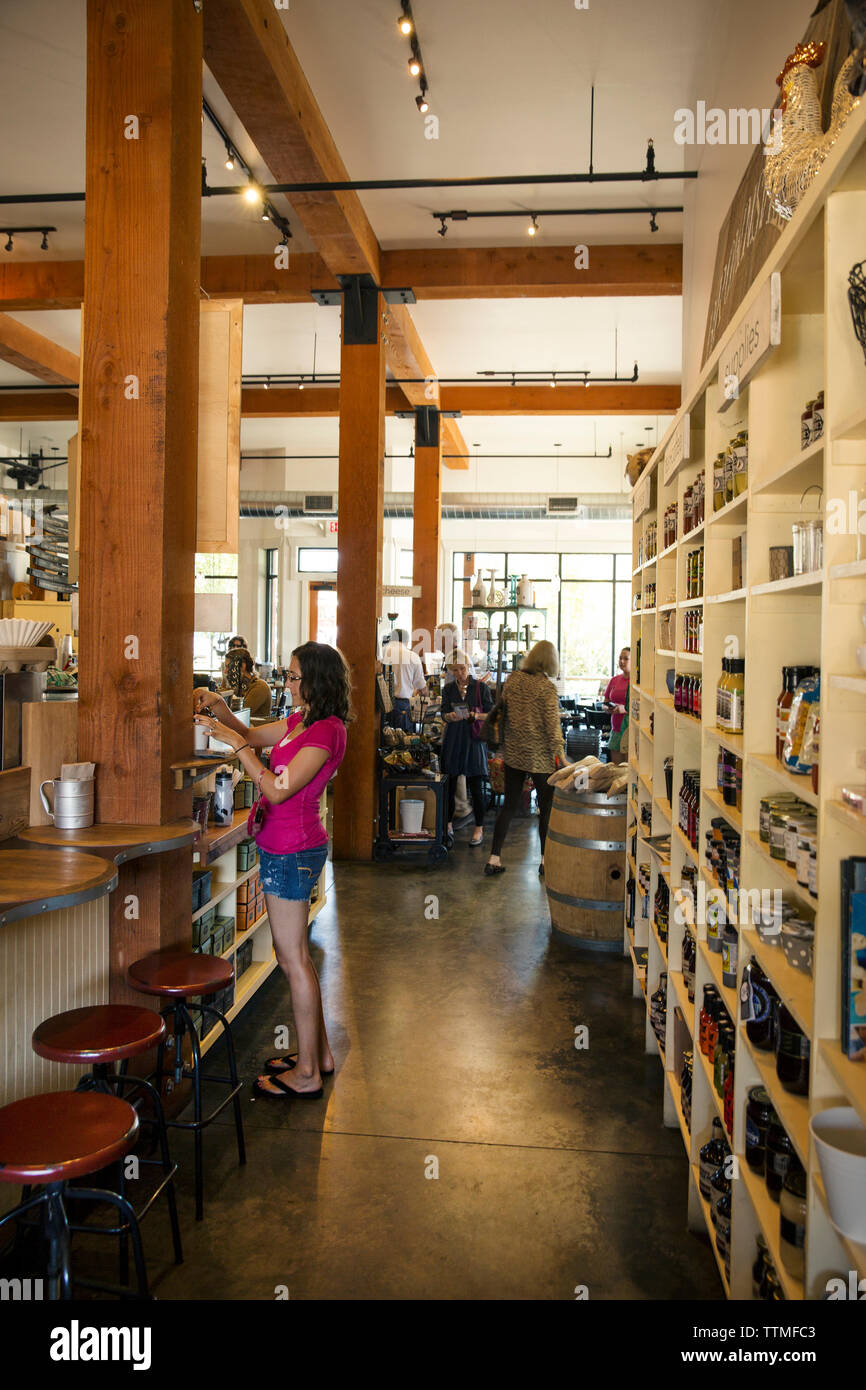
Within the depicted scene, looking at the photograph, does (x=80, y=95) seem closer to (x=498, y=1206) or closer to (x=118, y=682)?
(x=118, y=682)

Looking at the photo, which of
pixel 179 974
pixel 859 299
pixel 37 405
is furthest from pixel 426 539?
pixel 859 299

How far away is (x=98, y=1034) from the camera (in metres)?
2.25

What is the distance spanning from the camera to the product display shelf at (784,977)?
5.63 ft

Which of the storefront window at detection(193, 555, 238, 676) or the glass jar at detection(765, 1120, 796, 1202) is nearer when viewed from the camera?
the glass jar at detection(765, 1120, 796, 1202)

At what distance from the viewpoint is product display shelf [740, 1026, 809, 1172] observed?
1.68 m

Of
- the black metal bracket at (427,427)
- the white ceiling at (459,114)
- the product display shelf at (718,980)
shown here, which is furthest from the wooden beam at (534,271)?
the product display shelf at (718,980)

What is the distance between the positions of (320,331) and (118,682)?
23.1ft

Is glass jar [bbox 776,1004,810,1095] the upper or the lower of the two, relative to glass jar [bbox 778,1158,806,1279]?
upper

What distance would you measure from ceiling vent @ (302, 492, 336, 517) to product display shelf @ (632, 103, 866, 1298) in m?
10.9

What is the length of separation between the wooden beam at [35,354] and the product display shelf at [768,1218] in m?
8.99

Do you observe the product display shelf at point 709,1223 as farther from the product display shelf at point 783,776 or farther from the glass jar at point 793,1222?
the product display shelf at point 783,776

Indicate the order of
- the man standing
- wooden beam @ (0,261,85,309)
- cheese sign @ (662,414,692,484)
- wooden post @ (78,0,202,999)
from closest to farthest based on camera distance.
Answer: wooden post @ (78,0,202,999) < cheese sign @ (662,414,692,484) < wooden beam @ (0,261,85,309) < the man standing

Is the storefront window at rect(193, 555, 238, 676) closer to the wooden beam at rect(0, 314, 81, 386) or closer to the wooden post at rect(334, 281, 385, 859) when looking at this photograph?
the wooden beam at rect(0, 314, 81, 386)

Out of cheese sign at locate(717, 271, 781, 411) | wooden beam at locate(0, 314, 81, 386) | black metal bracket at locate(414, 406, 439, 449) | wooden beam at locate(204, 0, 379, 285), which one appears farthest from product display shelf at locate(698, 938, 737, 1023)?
black metal bracket at locate(414, 406, 439, 449)
